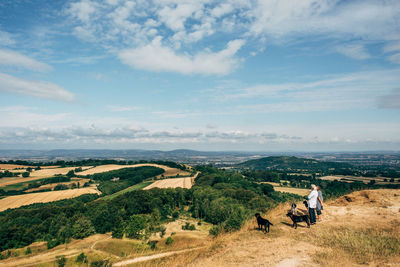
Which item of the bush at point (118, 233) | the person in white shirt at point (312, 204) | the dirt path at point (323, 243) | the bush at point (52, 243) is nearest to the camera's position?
the dirt path at point (323, 243)

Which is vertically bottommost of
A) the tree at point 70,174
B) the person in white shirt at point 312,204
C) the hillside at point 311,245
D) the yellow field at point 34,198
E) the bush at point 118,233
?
the bush at point 118,233

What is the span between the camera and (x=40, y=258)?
39125mm

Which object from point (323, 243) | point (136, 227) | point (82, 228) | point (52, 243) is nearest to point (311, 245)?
point (323, 243)

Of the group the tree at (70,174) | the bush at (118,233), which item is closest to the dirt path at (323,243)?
the bush at (118,233)

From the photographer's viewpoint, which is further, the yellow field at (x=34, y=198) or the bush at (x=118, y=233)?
the yellow field at (x=34, y=198)

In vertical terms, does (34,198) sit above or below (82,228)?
above

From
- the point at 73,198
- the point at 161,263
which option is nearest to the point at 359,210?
the point at 161,263

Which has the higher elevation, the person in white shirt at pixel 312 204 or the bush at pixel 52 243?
the person in white shirt at pixel 312 204

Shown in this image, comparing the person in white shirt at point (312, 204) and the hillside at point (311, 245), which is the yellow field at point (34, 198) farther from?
the person in white shirt at point (312, 204)

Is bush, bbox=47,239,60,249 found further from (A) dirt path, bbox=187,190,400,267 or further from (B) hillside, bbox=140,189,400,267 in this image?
(A) dirt path, bbox=187,190,400,267

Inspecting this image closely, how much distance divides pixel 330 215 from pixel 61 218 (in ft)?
229

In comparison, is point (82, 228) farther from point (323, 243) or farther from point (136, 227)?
point (323, 243)

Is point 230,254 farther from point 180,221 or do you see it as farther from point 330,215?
point 180,221

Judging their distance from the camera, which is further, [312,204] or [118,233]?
[118,233]
